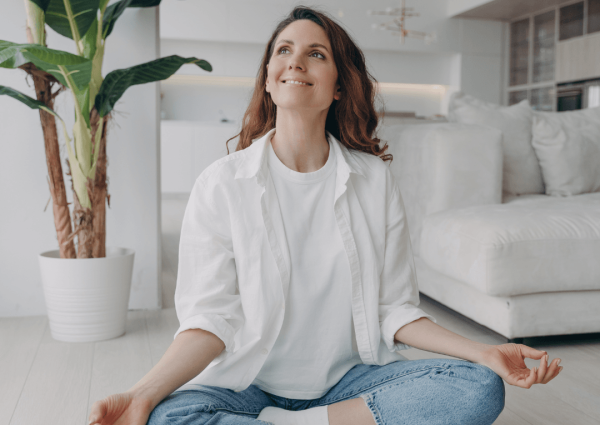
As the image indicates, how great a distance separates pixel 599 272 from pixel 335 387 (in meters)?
1.19

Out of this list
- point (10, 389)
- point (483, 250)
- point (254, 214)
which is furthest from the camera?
point (483, 250)

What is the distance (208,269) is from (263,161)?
0.25 metres

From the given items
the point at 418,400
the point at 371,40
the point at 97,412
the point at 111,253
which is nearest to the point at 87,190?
the point at 111,253

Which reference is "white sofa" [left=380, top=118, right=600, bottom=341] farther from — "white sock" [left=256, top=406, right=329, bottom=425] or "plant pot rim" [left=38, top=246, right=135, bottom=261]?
"plant pot rim" [left=38, top=246, right=135, bottom=261]

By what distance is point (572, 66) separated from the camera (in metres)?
6.67

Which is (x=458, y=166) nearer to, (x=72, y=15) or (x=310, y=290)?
(x=310, y=290)

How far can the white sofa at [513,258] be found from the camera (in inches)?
72.9

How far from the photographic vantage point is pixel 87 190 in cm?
204

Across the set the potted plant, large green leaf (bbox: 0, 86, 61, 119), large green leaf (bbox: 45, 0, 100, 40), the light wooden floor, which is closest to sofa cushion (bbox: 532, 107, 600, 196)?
the light wooden floor

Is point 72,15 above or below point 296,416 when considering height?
above

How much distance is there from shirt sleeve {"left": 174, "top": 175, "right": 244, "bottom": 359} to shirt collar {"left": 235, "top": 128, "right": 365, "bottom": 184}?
0.08 meters

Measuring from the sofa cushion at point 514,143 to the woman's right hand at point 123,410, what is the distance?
7.19 feet

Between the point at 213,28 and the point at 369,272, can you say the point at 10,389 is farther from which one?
the point at 213,28

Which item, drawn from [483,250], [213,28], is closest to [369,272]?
[483,250]
